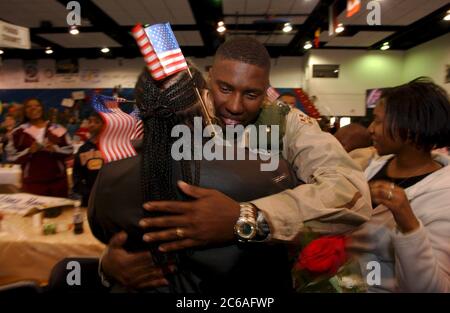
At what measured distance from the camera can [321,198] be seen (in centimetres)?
89

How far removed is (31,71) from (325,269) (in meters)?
13.6

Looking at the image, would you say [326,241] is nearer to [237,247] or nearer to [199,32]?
[237,247]

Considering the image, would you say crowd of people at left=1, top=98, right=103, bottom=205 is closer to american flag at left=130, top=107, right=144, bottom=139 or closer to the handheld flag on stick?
american flag at left=130, top=107, right=144, bottom=139

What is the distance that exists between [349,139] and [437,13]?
722cm

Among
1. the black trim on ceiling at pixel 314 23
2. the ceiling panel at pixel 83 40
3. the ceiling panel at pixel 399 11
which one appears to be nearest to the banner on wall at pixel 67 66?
the ceiling panel at pixel 83 40

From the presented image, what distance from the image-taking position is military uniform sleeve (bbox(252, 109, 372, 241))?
0.87 meters

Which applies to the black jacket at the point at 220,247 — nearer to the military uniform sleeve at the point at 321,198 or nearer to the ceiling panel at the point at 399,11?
the military uniform sleeve at the point at 321,198

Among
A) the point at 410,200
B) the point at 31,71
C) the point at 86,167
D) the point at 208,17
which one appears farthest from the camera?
the point at 31,71

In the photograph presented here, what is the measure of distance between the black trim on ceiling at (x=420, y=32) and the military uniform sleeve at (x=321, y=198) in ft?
26.3

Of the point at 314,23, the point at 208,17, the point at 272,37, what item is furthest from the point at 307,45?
the point at 208,17

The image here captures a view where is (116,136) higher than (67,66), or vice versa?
(67,66)

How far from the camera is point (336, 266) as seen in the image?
104 centimetres

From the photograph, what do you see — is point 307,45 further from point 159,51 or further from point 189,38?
point 159,51
